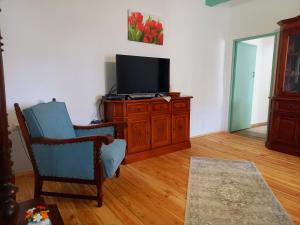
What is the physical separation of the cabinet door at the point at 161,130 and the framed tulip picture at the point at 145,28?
1236mm

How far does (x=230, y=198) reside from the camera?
205cm

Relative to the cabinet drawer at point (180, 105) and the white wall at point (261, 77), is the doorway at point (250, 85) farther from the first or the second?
the cabinet drawer at point (180, 105)

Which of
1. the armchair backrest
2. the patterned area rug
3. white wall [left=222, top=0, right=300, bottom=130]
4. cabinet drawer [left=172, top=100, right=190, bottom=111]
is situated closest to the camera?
the patterned area rug

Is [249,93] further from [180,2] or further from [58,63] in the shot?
[58,63]

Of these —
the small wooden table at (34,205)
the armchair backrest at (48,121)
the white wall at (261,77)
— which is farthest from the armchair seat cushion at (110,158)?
the white wall at (261,77)

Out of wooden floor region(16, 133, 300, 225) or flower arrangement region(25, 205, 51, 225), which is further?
wooden floor region(16, 133, 300, 225)

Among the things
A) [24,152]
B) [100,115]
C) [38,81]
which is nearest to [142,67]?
[100,115]

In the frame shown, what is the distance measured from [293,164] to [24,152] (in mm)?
3473

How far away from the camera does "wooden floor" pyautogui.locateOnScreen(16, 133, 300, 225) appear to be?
179cm

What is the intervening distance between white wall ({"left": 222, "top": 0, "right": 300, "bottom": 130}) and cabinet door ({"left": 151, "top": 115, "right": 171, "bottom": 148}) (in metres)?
1.92

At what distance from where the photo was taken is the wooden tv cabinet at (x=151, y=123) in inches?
111

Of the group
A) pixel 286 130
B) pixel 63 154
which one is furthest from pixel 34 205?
pixel 286 130

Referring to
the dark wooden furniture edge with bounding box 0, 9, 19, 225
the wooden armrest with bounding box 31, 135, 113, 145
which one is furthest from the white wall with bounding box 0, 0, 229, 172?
the dark wooden furniture edge with bounding box 0, 9, 19, 225

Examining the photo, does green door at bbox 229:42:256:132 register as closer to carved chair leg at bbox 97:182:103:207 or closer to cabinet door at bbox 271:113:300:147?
cabinet door at bbox 271:113:300:147
